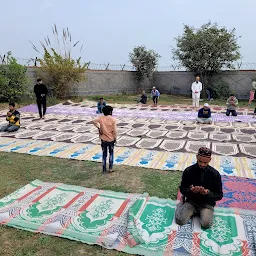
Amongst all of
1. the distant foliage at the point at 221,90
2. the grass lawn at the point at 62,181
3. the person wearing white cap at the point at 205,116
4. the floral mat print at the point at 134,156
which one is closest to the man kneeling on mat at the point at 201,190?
the grass lawn at the point at 62,181

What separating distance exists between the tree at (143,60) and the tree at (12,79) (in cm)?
902

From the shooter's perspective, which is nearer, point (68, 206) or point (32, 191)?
point (68, 206)

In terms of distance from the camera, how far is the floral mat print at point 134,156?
4.84 meters

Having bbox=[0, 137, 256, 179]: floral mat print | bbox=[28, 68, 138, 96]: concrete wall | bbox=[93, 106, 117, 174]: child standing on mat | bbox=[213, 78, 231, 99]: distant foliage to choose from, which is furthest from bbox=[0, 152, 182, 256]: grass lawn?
bbox=[213, 78, 231, 99]: distant foliage

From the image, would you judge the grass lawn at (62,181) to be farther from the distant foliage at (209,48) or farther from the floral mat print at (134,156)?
the distant foliage at (209,48)

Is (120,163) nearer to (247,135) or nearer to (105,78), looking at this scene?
(247,135)

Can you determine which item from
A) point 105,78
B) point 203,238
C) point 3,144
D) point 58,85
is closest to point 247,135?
point 203,238

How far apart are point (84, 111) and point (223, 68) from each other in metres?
10.5

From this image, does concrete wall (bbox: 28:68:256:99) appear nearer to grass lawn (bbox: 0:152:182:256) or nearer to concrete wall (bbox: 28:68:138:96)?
concrete wall (bbox: 28:68:138:96)

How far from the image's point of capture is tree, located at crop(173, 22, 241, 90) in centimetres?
1688

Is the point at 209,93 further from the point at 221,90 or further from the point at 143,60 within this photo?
the point at 143,60

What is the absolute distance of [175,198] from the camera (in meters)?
3.67

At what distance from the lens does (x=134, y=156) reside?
5551 mm

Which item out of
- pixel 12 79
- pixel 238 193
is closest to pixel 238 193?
pixel 238 193
